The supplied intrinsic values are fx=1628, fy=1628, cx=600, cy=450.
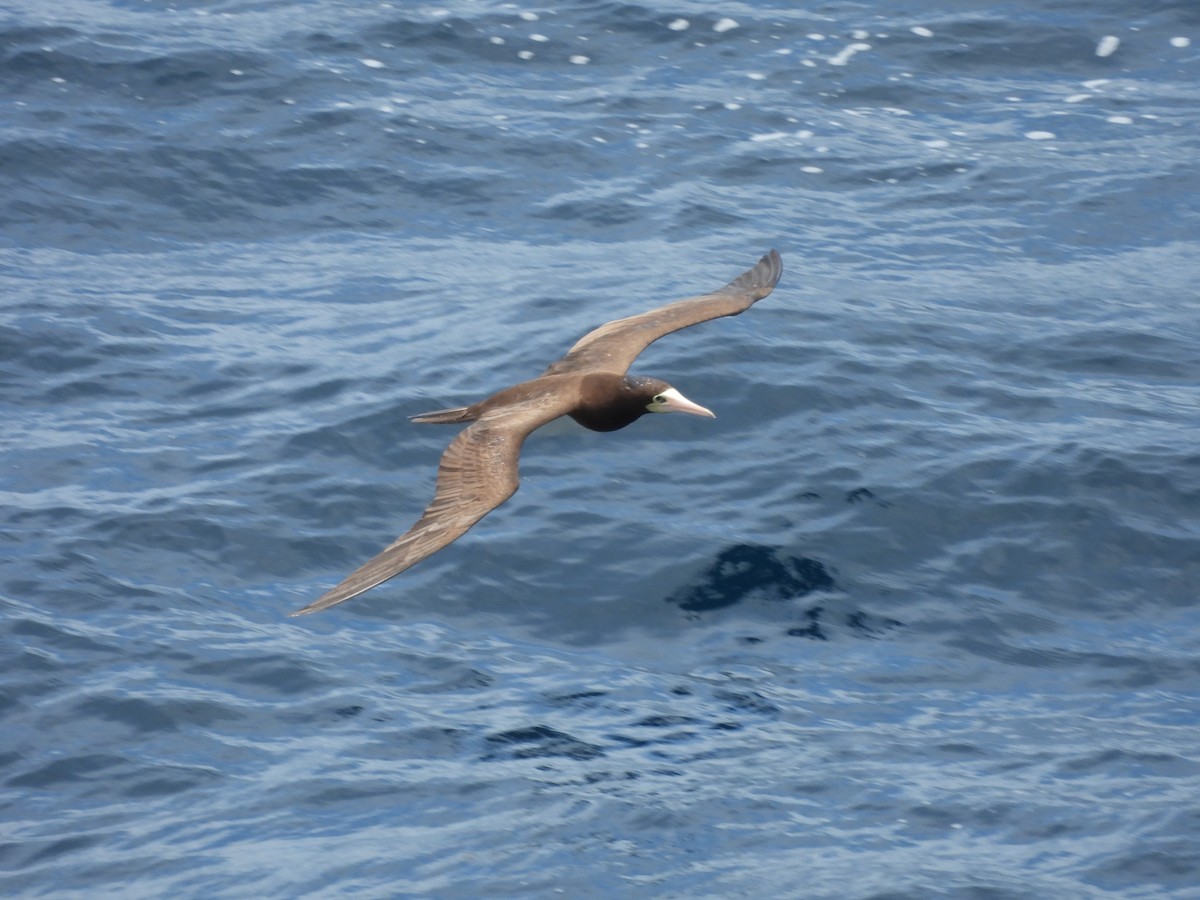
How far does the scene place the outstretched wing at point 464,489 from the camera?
7953 millimetres

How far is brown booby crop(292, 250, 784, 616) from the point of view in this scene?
8.19 meters

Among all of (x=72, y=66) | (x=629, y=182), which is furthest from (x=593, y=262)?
(x=72, y=66)

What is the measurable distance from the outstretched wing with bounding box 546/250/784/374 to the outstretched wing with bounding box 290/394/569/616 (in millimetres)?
911

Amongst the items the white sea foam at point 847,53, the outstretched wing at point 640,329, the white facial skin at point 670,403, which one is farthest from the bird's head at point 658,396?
the white sea foam at point 847,53

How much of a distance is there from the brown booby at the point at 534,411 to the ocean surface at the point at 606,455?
1098 mm

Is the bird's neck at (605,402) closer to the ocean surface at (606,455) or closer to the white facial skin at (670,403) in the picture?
the white facial skin at (670,403)

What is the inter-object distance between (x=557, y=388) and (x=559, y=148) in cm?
665

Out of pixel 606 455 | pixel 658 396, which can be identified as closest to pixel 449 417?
pixel 658 396

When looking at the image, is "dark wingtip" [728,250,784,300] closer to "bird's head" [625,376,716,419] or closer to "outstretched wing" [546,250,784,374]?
"outstretched wing" [546,250,784,374]

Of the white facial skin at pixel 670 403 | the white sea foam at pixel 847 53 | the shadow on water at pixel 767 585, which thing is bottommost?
the shadow on water at pixel 767 585

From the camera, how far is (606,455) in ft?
38.7

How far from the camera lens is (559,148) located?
16047 mm

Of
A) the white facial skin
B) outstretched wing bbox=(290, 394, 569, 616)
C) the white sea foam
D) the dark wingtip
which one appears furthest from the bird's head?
the white sea foam

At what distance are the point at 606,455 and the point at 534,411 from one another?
2.33 m
